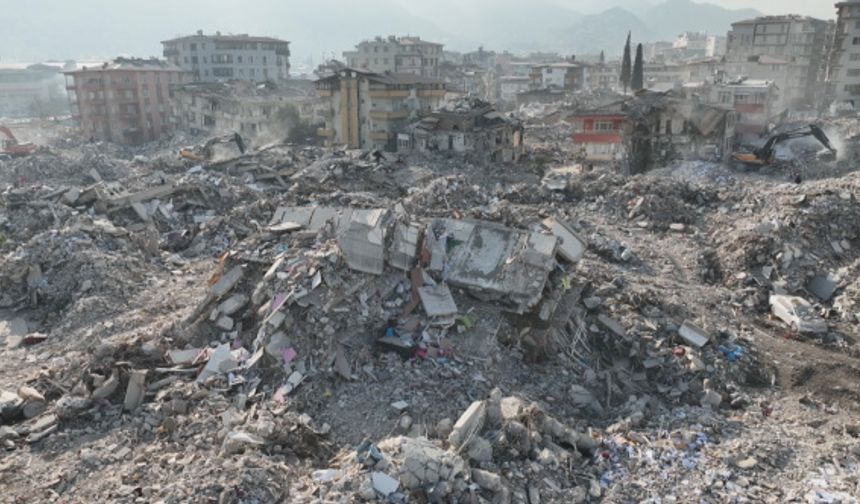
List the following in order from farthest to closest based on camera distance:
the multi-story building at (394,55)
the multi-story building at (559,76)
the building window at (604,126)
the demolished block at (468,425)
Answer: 1. the multi-story building at (559,76)
2. the multi-story building at (394,55)
3. the building window at (604,126)
4. the demolished block at (468,425)

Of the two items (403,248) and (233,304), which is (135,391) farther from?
(403,248)

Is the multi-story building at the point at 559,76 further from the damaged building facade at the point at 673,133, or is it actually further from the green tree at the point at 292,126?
the damaged building facade at the point at 673,133

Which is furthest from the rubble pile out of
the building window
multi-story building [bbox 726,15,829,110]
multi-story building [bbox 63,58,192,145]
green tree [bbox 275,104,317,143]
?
multi-story building [bbox 726,15,829,110]

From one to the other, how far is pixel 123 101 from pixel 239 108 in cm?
1022

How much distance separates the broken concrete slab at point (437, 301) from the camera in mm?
10656

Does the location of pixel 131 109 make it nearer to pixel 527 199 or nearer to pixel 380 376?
pixel 527 199

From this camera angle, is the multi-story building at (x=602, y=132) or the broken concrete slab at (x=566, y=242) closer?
the broken concrete slab at (x=566, y=242)

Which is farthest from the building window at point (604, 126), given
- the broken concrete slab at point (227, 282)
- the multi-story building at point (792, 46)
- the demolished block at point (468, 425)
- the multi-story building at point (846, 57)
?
the multi-story building at point (792, 46)

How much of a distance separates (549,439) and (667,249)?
10.6 meters

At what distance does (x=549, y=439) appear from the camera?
8.25 m

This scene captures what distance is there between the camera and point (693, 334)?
37.4 feet

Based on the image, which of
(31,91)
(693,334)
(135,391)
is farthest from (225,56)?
(693,334)

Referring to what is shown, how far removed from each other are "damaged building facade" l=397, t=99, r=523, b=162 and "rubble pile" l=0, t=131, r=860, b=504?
16.4 metres

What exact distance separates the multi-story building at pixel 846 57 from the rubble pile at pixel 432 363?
37.0 metres
